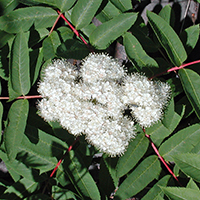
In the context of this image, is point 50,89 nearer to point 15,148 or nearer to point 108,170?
point 15,148

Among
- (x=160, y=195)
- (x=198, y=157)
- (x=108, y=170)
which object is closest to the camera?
(x=198, y=157)

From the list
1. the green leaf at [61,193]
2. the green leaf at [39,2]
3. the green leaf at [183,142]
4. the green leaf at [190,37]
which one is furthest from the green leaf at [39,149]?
the green leaf at [190,37]

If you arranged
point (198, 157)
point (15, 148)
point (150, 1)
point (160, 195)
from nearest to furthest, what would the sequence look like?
point (198, 157), point (15, 148), point (160, 195), point (150, 1)

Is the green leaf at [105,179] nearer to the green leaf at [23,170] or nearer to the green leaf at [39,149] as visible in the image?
the green leaf at [39,149]

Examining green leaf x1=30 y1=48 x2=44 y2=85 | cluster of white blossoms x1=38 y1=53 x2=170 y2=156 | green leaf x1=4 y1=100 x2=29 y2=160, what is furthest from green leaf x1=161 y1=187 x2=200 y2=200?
green leaf x1=30 y1=48 x2=44 y2=85

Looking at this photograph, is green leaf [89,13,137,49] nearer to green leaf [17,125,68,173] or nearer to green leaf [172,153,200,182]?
green leaf [17,125,68,173]

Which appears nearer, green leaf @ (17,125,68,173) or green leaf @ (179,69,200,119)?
green leaf @ (179,69,200,119)

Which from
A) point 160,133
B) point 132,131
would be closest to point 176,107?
point 160,133
